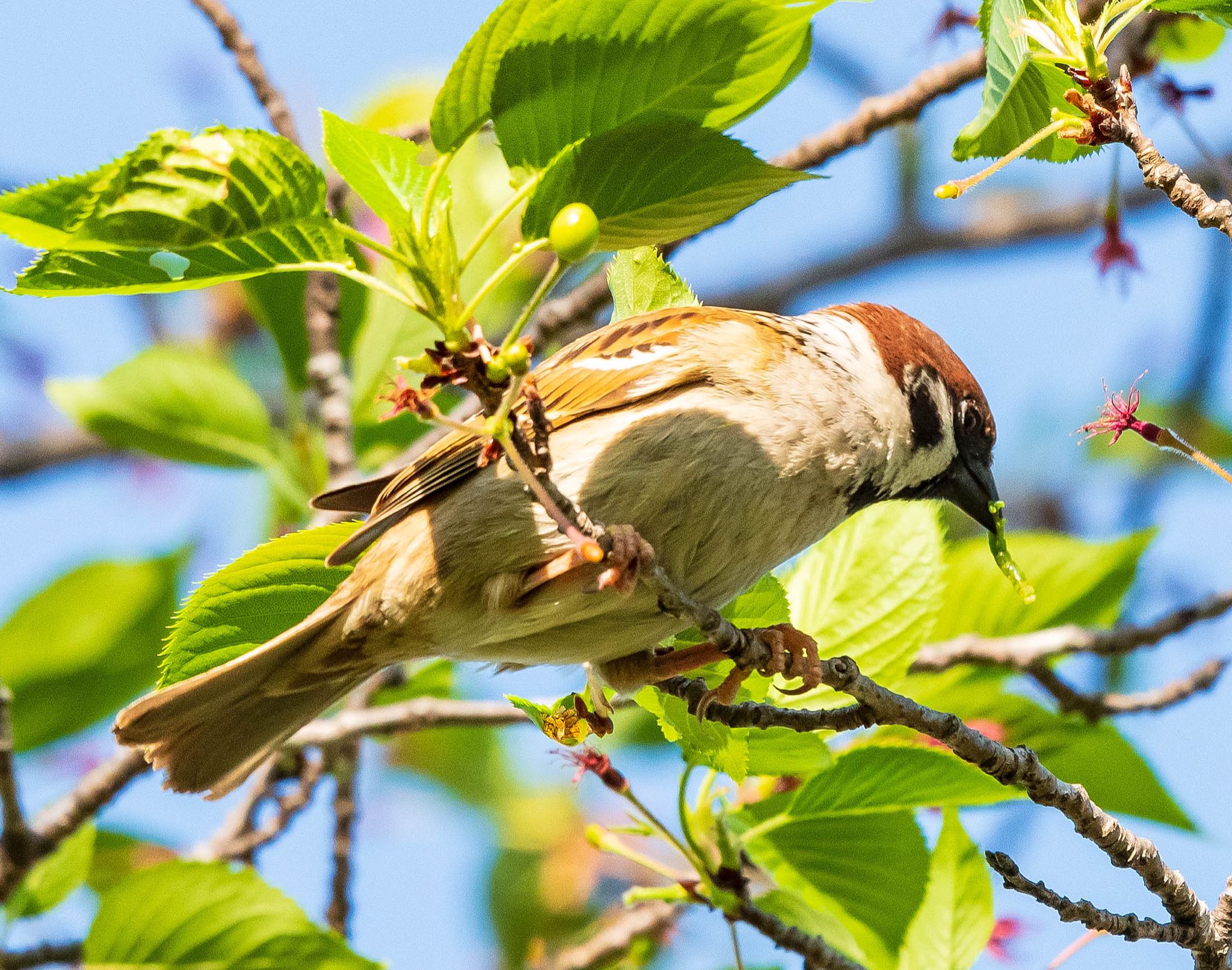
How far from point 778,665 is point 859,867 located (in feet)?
A: 2.54

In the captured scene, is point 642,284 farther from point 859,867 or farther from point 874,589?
point 859,867

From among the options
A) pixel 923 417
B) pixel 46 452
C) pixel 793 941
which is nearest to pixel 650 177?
pixel 923 417

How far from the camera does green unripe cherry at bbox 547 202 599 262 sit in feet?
6.17

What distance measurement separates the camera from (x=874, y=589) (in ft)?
10.9

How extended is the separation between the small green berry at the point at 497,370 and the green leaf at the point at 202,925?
5.83 ft

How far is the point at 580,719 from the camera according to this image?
2627mm

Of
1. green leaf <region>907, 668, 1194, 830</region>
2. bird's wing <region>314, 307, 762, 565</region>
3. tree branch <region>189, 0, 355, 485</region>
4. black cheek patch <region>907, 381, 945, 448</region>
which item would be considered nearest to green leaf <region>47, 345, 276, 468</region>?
tree branch <region>189, 0, 355, 485</region>

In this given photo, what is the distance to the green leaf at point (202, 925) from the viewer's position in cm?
316

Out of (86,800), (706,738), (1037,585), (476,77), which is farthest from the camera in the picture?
(1037,585)

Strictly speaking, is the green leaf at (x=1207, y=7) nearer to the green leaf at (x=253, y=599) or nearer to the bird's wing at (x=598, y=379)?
the bird's wing at (x=598, y=379)

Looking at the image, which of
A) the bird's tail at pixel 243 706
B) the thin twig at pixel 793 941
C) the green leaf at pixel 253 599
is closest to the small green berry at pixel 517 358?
the green leaf at pixel 253 599

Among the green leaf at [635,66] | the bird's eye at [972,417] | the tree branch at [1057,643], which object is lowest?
the tree branch at [1057,643]

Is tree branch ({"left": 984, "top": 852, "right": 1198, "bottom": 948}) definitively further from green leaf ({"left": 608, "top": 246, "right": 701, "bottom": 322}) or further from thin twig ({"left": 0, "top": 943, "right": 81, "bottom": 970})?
thin twig ({"left": 0, "top": 943, "right": 81, "bottom": 970})

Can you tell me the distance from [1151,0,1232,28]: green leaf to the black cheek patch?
1.22 meters
